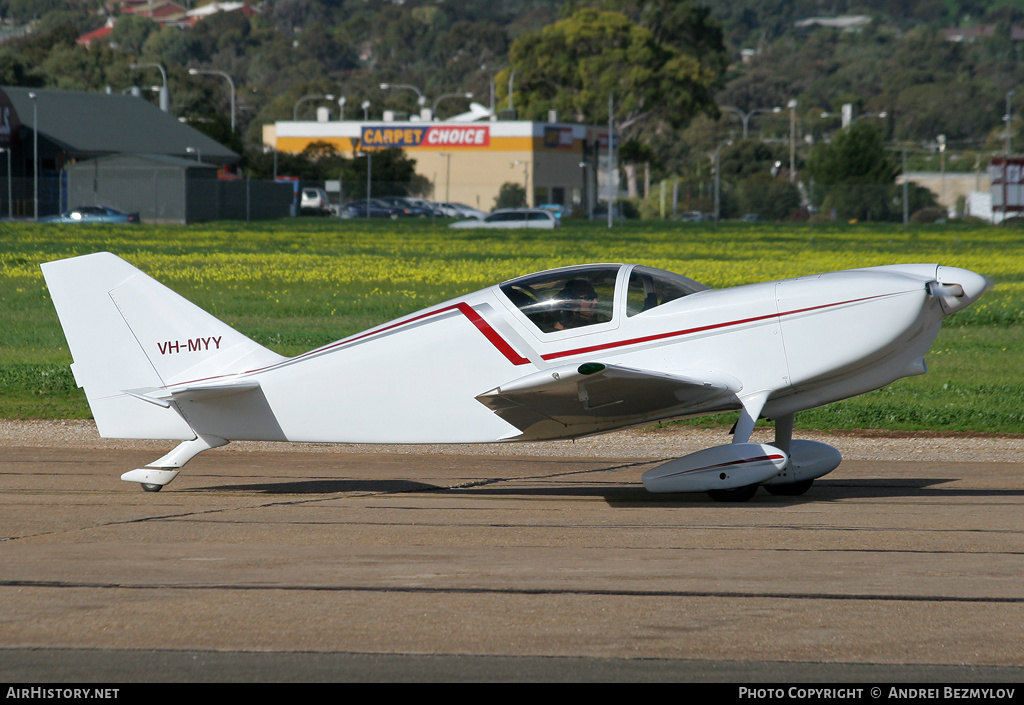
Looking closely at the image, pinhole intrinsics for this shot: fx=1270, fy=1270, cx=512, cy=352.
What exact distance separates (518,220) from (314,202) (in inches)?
896

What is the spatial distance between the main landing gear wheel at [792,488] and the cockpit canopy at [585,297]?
183cm

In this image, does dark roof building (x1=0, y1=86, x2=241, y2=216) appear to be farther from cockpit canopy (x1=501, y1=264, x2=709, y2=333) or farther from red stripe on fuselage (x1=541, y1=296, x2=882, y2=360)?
red stripe on fuselage (x1=541, y1=296, x2=882, y2=360)

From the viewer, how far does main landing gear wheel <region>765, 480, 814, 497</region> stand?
1026 centimetres

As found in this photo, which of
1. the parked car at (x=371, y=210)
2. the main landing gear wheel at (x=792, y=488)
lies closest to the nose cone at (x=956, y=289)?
the main landing gear wheel at (x=792, y=488)

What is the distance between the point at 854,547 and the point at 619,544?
149 centimetres

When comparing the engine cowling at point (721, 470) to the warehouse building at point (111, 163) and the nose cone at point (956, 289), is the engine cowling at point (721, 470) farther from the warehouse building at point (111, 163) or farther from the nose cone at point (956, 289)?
the warehouse building at point (111, 163)

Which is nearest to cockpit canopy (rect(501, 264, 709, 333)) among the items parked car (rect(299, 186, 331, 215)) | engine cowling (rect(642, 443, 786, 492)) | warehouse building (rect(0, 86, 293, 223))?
engine cowling (rect(642, 443, 786, 492))

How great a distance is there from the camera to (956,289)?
9398 millimetres

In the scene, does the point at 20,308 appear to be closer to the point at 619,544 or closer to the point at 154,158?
the point at 619,544

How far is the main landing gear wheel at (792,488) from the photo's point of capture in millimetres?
10258

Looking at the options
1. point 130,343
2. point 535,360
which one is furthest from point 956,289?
point 130,343

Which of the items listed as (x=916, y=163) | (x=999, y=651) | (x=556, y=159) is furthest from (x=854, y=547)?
(x=916, y=163)

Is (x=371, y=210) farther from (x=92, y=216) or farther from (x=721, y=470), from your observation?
(x=721, y=470)

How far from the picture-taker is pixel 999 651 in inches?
231
